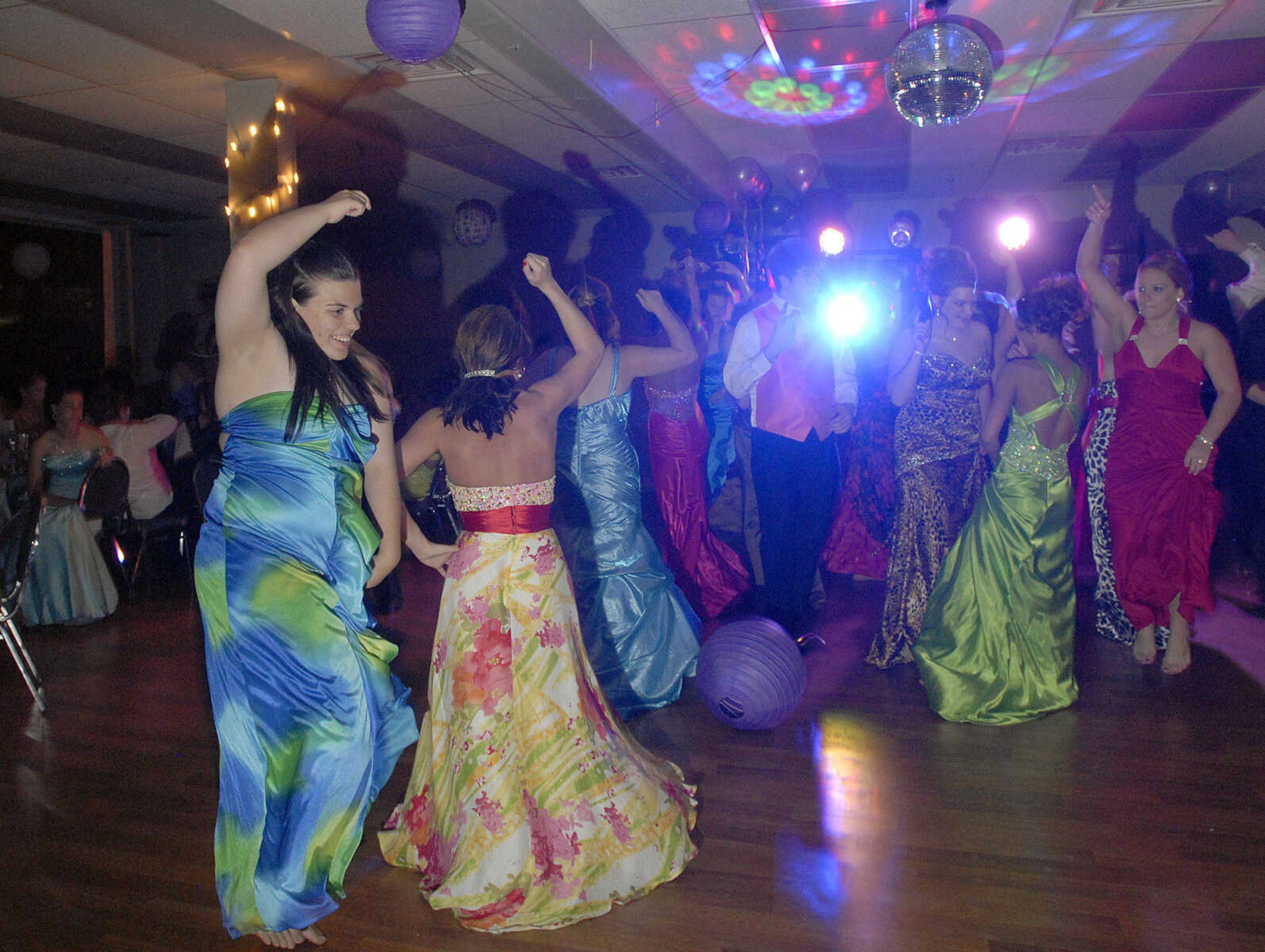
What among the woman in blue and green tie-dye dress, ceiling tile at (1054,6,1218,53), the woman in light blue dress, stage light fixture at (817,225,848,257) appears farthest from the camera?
stage light fixture at (817,225,848,257)

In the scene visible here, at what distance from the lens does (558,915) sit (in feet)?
6.91

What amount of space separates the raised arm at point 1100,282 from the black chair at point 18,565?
4.31 m

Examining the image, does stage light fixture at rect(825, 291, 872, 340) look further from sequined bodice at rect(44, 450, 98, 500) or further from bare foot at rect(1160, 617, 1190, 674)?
sequined bodice at rect(44, 450, 98, 500)

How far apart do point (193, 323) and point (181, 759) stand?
6.88 metres

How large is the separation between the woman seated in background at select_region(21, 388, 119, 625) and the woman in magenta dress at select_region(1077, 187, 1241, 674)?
Result: 16.6 feet

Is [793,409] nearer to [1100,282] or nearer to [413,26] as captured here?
[1100,282]

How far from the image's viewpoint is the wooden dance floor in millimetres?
2107

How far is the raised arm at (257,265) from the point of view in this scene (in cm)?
171

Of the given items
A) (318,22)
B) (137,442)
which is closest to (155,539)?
(137,442)

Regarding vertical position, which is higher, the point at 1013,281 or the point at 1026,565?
the point at 1013,281

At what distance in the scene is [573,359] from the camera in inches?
97.7

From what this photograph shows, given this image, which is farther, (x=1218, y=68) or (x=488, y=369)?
(x=1218, y=68)

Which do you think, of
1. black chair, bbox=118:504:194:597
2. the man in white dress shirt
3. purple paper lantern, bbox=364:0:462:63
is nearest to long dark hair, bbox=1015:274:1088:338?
the man in white dress shirt

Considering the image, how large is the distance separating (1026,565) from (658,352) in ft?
5.05
